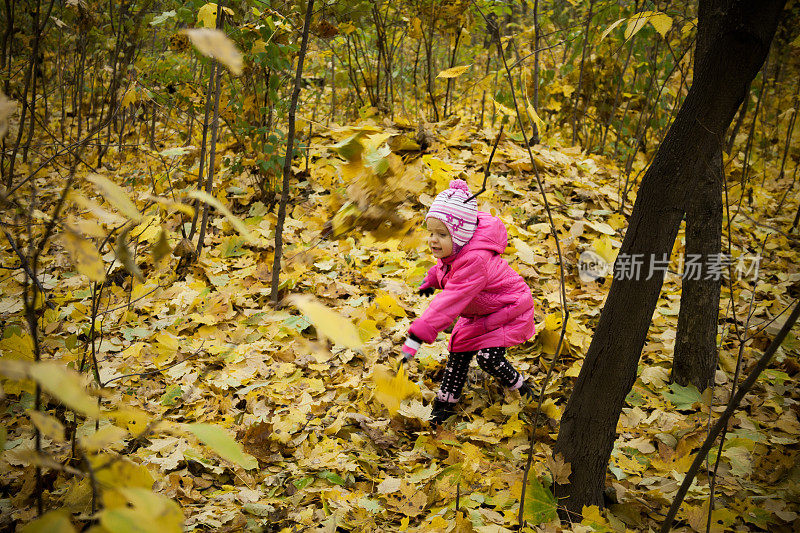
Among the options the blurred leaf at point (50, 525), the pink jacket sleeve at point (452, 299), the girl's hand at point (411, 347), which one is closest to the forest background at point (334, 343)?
the blurred leaf at point (50, 525)

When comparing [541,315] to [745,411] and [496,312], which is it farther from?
[745,411]

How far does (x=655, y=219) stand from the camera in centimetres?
158

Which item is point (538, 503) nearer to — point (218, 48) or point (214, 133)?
point (218, 48)

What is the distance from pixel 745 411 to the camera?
8.29 ft

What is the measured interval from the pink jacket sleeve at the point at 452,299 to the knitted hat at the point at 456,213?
0.44ft

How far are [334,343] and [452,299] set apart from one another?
1.17m

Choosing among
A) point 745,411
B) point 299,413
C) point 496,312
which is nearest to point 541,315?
point 496,312

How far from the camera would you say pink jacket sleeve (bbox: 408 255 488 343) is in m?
2.07

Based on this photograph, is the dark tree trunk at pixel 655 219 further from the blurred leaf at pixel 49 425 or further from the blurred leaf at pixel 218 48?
the blurred leaf at pixel 49 425

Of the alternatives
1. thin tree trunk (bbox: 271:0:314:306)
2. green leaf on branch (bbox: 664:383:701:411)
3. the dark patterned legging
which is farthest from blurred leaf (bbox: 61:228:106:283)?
green leaf on branch (bbox: 664:383:701:411)

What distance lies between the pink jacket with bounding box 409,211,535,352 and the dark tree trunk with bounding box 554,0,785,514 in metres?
0.64

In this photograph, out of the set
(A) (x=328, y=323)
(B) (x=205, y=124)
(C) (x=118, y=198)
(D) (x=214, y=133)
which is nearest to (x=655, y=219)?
(A) (x=328, y=323)

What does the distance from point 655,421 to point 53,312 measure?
3.47 meters

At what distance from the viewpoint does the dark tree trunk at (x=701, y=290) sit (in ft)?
8.06
